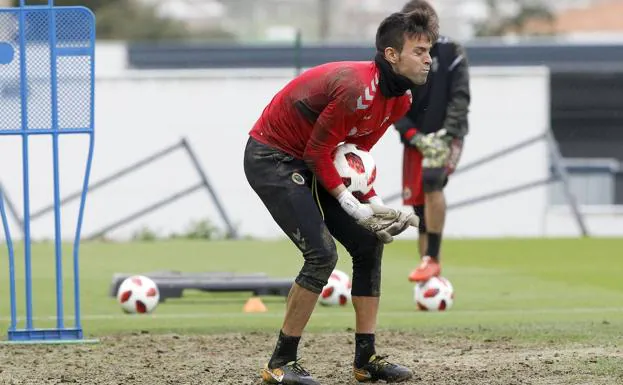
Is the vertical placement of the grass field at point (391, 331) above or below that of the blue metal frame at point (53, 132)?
below

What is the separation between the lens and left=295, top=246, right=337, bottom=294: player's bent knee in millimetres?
7652

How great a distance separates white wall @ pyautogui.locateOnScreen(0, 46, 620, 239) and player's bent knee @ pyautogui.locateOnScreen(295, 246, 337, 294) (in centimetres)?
1490

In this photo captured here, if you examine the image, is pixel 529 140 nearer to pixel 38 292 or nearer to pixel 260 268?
pixel 260 268

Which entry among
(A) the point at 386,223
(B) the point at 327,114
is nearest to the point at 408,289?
(A) the point at 386,223

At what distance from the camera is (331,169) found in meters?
7.58

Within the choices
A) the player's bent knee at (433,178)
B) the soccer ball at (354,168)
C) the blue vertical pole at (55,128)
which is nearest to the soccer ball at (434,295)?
the player's bent knee at (433,178)

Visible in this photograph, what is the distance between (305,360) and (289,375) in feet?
3.65

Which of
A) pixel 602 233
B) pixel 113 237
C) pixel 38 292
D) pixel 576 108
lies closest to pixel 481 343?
pixel 38 292

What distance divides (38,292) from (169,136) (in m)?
Result: 9.91

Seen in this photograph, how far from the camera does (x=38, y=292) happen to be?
1374cm

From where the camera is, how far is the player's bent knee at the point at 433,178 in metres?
12.2

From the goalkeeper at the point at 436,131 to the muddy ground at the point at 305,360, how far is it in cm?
239

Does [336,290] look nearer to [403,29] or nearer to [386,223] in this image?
[386,223]

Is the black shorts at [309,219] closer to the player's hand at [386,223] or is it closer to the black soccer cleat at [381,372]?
the player's hand at [386,223]
